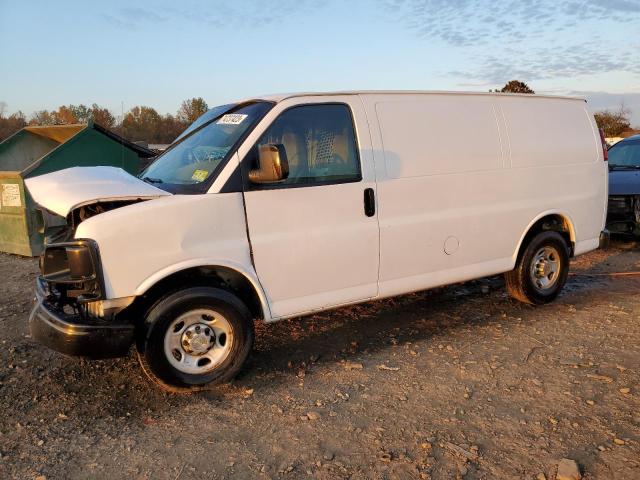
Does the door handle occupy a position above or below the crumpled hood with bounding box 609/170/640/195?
above

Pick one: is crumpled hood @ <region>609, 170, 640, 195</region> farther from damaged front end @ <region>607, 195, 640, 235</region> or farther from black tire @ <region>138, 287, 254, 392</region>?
black tire @ <region>138, 287, 254, 392</region>

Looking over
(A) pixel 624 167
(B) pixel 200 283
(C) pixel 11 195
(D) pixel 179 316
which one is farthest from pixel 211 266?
(A) pixel 624 167

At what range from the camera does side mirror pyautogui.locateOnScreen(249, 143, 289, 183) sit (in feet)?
12.8

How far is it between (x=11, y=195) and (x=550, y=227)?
748 centimetres

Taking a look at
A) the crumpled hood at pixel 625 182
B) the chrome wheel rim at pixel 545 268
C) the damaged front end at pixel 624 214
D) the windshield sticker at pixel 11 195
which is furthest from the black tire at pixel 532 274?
the windshield sticker at pixel 11 195

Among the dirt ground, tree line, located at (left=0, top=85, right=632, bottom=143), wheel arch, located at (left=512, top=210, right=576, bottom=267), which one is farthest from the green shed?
tree line, located at (left=0, top=85, right=632, bottom=143)

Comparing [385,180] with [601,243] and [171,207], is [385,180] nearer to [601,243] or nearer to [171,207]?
[171,207]

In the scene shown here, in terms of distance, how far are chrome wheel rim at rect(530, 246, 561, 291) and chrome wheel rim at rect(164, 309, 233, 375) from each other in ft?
10.8

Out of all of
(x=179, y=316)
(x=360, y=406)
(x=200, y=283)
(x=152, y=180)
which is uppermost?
(x=152, y=180)

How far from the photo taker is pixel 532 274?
575 cm

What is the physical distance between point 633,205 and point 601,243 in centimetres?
272

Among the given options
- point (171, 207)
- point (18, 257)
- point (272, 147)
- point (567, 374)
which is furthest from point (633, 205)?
point (18, 257)

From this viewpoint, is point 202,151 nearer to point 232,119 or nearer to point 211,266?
point 232,119

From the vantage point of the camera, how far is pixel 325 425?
3.55 meters
